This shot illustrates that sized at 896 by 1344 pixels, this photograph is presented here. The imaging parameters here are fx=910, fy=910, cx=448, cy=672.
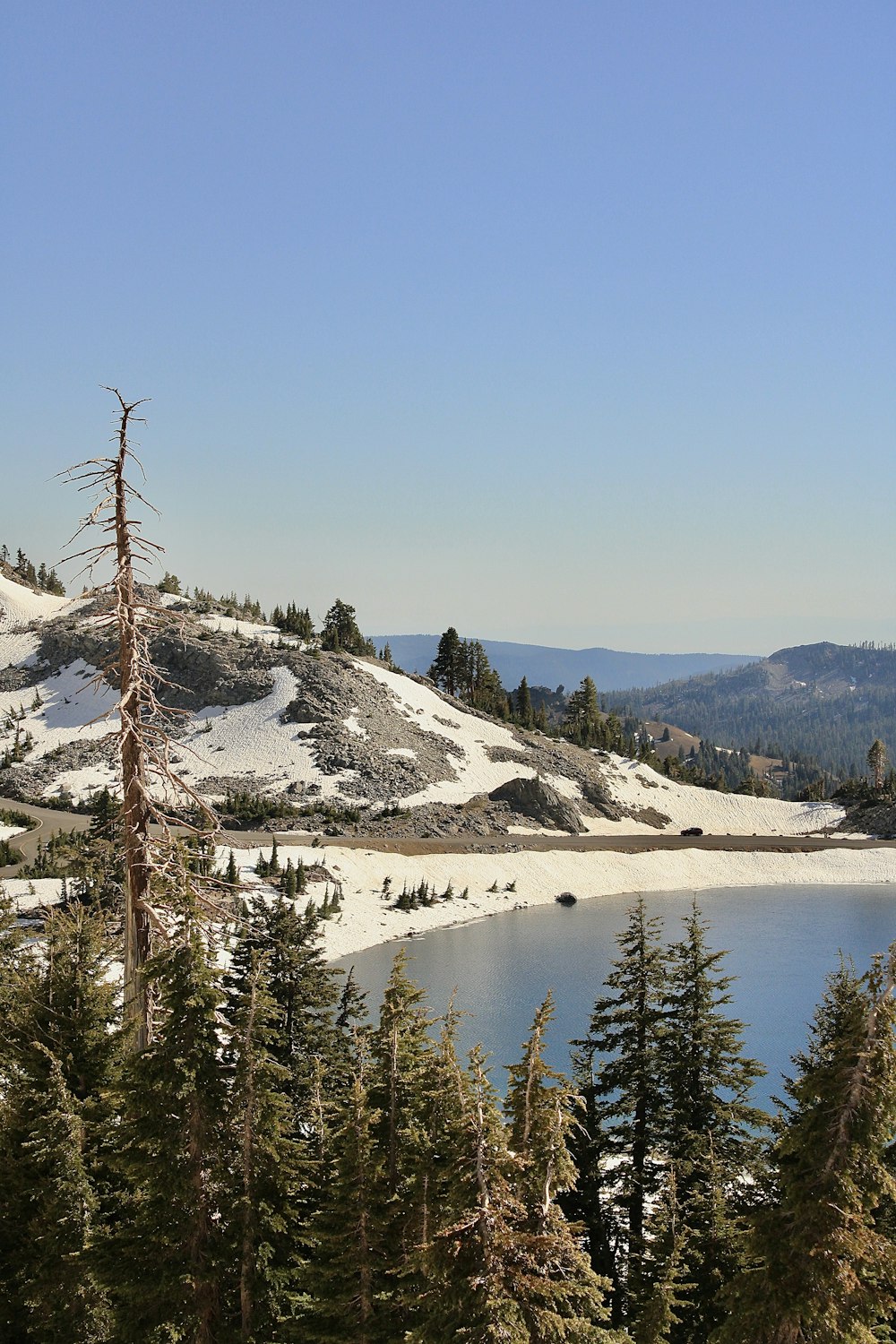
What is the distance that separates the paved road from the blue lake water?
6960 millimetres

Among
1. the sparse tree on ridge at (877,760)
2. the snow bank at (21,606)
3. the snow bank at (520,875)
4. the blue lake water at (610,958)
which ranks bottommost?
the blue lake water at (610,958)

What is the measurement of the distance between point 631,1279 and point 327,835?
52951mm

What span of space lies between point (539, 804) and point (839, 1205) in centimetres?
6959

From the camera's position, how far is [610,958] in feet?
157

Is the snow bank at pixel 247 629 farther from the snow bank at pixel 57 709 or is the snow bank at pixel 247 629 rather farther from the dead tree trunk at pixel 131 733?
the dead tree trunk at pixel 131 733

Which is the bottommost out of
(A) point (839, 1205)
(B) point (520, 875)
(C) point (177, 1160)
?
(B) point (520, 875)

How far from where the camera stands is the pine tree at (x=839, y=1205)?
8.70 meters

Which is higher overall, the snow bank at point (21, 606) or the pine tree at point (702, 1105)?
the snow bank at point (21, 606)

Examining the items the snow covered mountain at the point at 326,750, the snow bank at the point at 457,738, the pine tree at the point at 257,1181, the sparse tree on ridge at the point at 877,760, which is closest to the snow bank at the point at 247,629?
the snow covered mountain at the point at 326,750

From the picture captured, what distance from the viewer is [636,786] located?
314 feet

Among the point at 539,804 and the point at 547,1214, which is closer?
the point at 547,1214

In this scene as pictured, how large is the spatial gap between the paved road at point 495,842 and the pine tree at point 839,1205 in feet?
151

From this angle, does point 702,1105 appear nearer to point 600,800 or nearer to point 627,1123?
point 627,1123

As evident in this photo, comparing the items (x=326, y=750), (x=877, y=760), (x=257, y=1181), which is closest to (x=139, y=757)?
(x=257, y=1181)
